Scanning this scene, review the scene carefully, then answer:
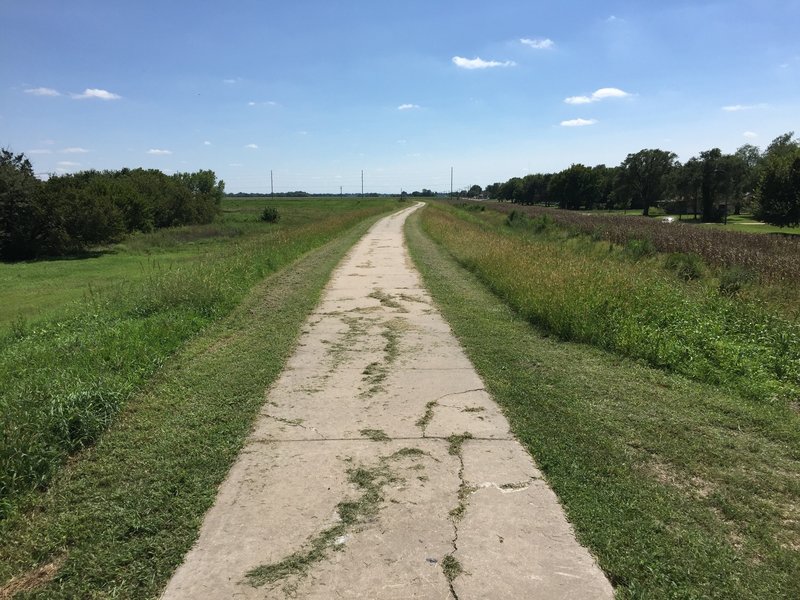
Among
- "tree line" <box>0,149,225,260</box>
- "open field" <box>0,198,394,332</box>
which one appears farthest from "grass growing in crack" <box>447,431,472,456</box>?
"tree line" <box>0,149,225,260</box>

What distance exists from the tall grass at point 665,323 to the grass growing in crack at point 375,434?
11.8 ft

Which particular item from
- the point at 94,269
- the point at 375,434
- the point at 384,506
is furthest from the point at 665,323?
the point at 94,269

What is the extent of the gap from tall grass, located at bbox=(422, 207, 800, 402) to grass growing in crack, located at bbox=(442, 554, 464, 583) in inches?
159

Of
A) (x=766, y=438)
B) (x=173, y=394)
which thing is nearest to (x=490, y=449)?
(x=766, y=438)

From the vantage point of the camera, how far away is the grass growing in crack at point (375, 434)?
13.2 feet

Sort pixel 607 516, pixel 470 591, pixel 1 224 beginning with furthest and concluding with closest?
pixel 1 224 → pixel 607 516 → pixel 470 591

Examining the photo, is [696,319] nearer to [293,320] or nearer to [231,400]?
[293,320]

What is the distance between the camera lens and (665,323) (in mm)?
7363

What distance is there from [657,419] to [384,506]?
2593 millimetres

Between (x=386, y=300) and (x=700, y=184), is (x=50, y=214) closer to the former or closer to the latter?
(x=386, y=300)

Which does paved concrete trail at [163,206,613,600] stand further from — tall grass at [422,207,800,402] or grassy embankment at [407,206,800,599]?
tall grass at [422,207,800,402]

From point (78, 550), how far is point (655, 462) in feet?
11.8

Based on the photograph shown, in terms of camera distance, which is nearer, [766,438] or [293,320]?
[766,438]

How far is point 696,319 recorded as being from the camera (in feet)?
25.1
